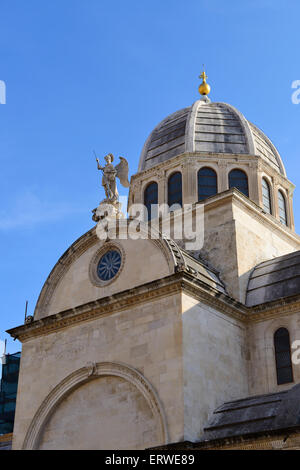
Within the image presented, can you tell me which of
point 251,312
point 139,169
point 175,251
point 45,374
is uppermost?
point 139,169

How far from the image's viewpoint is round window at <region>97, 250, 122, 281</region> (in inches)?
950

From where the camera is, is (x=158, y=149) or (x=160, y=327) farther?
(x=158, y=149)

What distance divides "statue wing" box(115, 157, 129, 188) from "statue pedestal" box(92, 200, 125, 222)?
1384 millimetres

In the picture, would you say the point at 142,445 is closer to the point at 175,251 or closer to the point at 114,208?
the point at 175,251

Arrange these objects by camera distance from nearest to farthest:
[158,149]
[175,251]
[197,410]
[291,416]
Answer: [291,416] < [197,410] < [175,251] < [158,149]

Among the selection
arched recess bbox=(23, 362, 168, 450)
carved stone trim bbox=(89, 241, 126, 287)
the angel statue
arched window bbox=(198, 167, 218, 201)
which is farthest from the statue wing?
arched recess bbox=(23, 362, 168, 450)

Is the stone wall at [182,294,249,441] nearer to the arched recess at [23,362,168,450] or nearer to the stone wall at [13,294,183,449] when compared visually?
the stone wall at [13,294,183,449]

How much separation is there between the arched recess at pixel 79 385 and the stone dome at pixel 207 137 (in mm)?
11304

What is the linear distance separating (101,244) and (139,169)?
7.65m

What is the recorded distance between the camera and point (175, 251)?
22.4 m

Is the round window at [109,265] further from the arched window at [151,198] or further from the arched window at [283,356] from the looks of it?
the arched window at [283,356]

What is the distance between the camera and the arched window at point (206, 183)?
1130 inches

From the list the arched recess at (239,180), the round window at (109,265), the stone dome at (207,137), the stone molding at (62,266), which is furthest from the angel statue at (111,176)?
the arched recess at (239,180)
